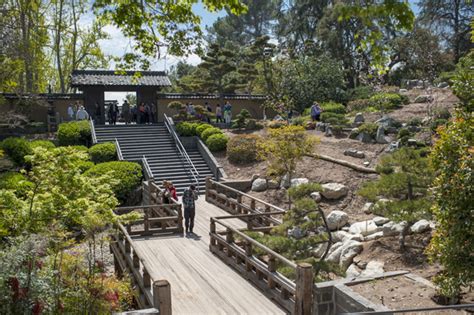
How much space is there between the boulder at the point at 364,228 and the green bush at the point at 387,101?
1313 cm

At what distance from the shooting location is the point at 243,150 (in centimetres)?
2225

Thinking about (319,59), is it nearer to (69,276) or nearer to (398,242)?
(398,242)

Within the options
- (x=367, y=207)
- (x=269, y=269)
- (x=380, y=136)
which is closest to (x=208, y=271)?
(x=269, y=269)

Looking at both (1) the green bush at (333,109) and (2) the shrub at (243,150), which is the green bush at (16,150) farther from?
(1) the green bush at (333,109)

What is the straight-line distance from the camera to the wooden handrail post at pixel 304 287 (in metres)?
7.71

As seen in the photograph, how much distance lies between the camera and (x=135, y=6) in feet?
21.1

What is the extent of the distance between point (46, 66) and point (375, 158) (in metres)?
29.7

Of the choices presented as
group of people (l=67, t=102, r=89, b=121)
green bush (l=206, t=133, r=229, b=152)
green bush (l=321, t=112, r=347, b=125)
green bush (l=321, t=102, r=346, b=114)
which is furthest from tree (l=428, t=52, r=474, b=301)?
group of people (l=67, t=102, r=89, b=121)

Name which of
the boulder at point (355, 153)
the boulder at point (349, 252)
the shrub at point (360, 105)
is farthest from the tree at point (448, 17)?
the boulder at point (349, 252)

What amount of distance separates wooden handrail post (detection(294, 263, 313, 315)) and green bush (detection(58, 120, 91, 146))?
19316 millimetres

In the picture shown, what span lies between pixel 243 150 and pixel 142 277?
13.1 m

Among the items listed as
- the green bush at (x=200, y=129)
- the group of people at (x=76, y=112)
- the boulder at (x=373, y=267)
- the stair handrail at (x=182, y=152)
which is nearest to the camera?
A: the boulder at (x=373, y=267)

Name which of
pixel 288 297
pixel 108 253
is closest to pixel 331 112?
pixel 108 253

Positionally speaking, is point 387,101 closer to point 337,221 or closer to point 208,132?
point 208,132
